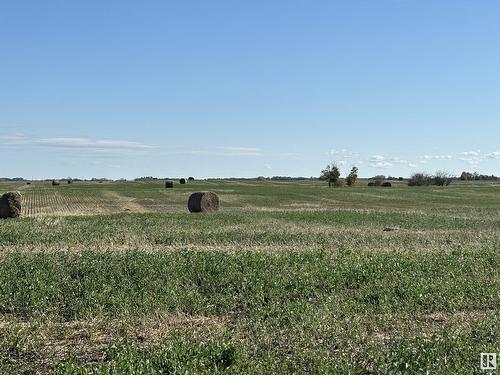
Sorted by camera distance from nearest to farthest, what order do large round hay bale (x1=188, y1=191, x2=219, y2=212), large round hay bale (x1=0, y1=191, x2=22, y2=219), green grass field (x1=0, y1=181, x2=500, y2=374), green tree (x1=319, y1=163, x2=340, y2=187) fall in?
green grass field (x1=0, y1=181, x2=500, y2=374) → large round hay bale (x1=0, y1=191, x2=22, y2=219) → large round hay bale (x1=188, y1=191, x2=219, y2=212) → green tree (x1=319, y1=163, x2=340, y2=187)

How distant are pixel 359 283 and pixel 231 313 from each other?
3.98m

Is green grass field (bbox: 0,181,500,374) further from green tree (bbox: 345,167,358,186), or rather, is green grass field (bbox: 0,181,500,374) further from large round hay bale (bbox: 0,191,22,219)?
green tree (bbox: 345,167,358,186)

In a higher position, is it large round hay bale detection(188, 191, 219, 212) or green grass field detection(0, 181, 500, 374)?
large round hay bale detection(188, 191, 219, 212)

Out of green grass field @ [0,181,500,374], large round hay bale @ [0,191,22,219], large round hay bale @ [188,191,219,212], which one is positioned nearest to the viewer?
green grass field @ [0,181,500,374]

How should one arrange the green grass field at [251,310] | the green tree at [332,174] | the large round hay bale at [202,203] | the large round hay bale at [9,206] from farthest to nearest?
the green tree at [332,174] < the large round hay bale at [202,203] < the large round hay bale at [9,206] < the green grass field at [251,310]

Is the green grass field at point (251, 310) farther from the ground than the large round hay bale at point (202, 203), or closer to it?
closer to it

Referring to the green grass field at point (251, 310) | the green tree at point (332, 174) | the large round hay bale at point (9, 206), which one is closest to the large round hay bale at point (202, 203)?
the large round hay bale at point (9, 206)

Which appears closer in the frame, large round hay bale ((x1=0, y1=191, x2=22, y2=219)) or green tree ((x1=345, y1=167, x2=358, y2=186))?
large round hay bale ((x1=0, y1=191, x2=22, y2=219))

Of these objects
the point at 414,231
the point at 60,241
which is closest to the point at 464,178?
the point at 414,231

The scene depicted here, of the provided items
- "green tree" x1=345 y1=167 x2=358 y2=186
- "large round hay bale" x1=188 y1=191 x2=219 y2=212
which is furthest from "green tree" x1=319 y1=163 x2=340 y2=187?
"large round hay bale" x1=188 y1=191 x2=219 y2=212

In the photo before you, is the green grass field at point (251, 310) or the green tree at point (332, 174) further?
the green tree at point (332, 174)

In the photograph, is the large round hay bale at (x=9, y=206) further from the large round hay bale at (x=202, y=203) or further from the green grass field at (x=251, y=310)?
the green grass field at (x=251, y=310)

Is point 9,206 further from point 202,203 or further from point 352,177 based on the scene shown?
point 352,177

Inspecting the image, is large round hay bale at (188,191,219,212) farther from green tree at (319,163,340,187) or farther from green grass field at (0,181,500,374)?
green tree at (319,163,340,187)
